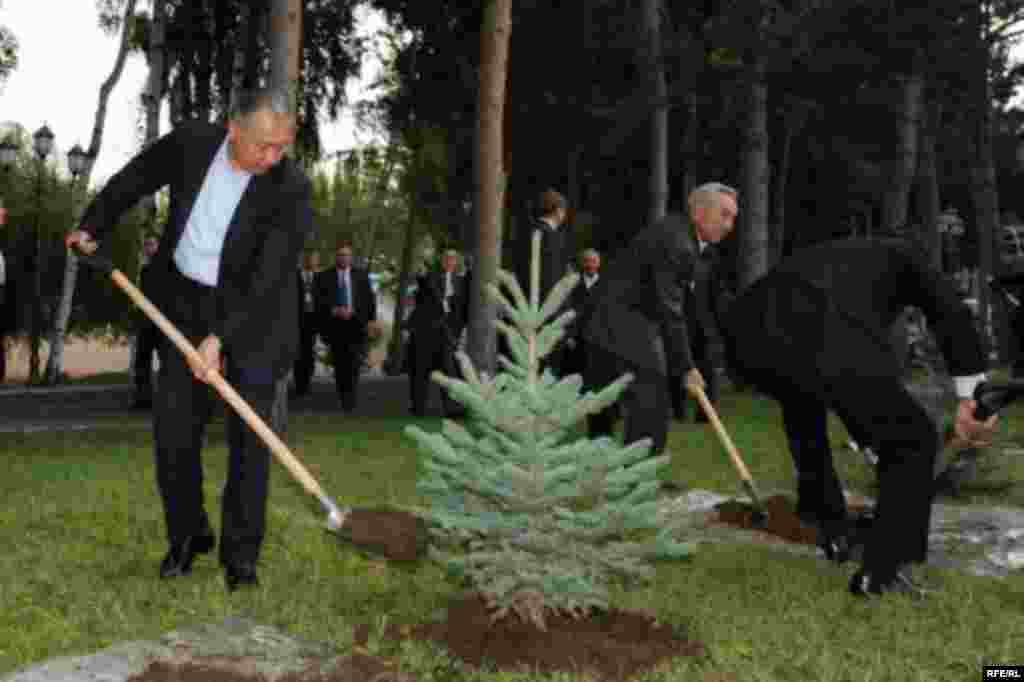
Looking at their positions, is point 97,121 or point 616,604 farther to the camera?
point 97,121

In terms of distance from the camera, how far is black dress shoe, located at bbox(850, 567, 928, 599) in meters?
5.93

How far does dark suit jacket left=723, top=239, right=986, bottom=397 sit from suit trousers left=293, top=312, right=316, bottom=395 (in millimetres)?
11112

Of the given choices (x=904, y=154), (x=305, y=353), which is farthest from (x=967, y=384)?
(x=904, y=154)

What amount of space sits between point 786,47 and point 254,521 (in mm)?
12328

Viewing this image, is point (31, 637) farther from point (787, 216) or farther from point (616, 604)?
point (787, 216)

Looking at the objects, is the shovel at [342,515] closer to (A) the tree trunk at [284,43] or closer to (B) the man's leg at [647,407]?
(B) the man's leg at [647,407]

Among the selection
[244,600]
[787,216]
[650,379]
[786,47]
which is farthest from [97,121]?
[244,600]

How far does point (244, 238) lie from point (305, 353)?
12822 mm

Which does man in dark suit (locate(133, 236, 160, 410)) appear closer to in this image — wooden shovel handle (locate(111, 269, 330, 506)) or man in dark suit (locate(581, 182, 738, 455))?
man in dark suit (locate(581, 182, 738, 455))

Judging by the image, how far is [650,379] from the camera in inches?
316

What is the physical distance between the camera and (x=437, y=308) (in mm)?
15680

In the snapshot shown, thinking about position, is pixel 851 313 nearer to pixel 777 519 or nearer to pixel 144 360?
pixel 777 519

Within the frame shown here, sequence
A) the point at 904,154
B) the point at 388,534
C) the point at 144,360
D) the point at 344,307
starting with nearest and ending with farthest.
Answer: the point at 388,534 < the point at 144,360 < the point at 344,307 < the point at 904,154

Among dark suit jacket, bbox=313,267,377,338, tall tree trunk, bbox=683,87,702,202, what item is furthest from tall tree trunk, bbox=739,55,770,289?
tall tree trunk, bbox=683,87,702,202
